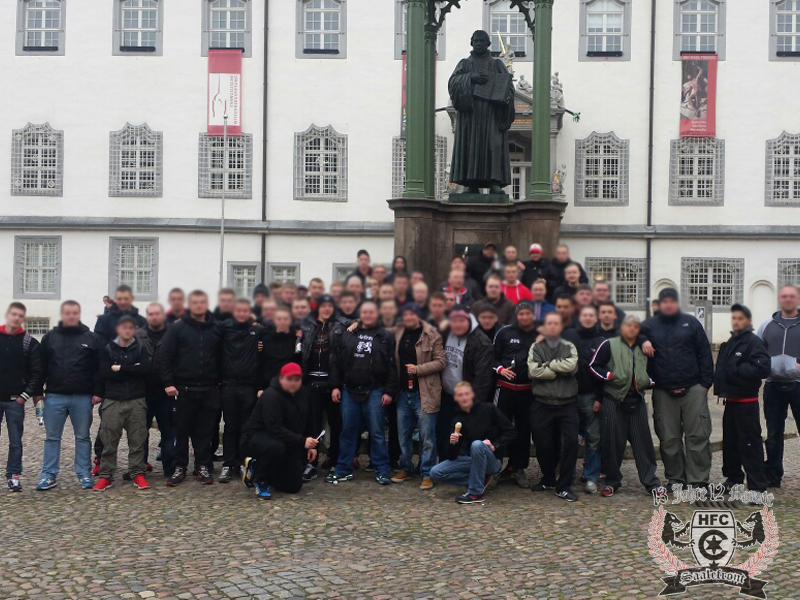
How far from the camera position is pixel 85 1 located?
2945 cm

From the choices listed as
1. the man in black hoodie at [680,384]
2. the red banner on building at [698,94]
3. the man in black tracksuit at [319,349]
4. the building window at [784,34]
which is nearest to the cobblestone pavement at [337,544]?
the man in black hoodie at [680,384]

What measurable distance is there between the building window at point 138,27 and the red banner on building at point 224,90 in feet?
5.89

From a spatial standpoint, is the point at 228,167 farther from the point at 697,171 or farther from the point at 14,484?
the point at 14,484

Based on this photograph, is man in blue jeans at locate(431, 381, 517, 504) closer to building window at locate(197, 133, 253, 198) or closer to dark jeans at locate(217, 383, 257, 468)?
dark jeans at locate(217, 383, 257, 468)

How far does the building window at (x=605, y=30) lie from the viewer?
28641 millimetres

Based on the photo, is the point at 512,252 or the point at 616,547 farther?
the point at 512,252

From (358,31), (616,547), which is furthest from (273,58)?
A: (616,547)

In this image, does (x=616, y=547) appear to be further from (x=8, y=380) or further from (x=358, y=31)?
(x=358, y=31)

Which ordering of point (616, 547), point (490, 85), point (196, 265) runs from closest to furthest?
1. point (616, 547)
2. point (490, 85)
3. point (196, 265)

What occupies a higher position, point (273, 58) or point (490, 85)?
point (273, 58)

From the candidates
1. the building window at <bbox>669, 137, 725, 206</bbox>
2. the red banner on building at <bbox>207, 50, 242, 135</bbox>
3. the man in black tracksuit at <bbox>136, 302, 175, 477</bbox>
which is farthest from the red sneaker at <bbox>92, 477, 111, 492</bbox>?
the building window at <bbox>669, 137, 725, 206</bbox>

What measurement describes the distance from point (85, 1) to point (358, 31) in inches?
328

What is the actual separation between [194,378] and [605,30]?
74.4 feet

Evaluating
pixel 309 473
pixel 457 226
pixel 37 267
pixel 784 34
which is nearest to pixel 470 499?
pixel 309 473
